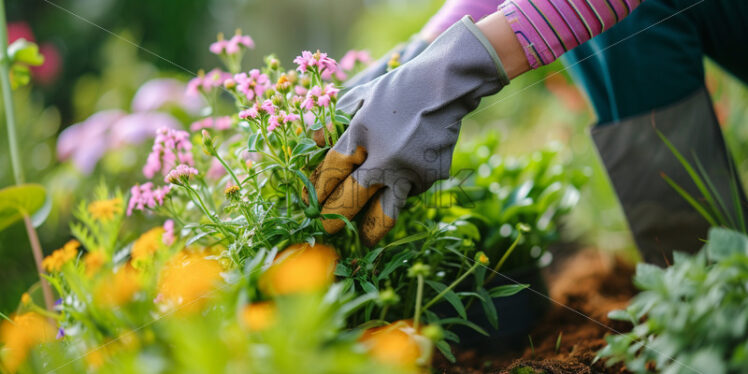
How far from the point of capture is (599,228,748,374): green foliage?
0.42 m

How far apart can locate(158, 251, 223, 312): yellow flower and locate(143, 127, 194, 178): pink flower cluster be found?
216 millimetres

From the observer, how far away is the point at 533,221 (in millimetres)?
1027

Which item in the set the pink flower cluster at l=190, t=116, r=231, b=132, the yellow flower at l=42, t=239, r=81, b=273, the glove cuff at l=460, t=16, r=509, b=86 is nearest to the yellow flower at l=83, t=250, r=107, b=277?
the yellow flower at l=42, t=239, r=81, b=273

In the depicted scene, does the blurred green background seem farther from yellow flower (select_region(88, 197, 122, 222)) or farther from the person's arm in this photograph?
yellow flower (select_region(88, 197, 122, 222))

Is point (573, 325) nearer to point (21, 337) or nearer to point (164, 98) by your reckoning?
point (21, 337)

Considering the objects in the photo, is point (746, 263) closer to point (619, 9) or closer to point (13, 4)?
point (619, 9)

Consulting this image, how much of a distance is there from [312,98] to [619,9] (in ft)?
1.53

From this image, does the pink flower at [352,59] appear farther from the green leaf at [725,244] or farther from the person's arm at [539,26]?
the green leaf at [725,244]

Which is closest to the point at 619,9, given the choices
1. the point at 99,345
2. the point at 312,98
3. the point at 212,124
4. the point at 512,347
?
the point at 312,98

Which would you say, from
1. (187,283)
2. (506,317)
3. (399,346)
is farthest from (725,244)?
(187,283)

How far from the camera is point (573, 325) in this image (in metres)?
0.94

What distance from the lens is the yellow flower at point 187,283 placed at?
0.60 meters

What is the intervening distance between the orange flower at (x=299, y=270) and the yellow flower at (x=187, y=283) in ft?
0.23

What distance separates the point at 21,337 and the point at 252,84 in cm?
45
